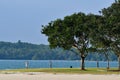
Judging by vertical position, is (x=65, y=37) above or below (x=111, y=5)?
below

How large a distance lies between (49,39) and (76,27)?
5.45 metres

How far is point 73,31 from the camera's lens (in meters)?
67.8

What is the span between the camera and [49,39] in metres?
70.8

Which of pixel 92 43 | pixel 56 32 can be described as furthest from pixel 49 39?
pixel 92 43

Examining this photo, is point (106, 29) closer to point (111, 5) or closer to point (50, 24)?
point (111, 5)

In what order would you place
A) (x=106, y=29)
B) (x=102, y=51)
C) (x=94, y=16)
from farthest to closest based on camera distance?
(x=102, y=51) → (x=94, y=16) → (x=106, y=29)

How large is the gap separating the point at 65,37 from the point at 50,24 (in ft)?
12.0

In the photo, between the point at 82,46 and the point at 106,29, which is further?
Answer: the point at 82,46

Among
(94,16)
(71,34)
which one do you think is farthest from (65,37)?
(94,16)

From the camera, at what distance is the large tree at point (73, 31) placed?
67750mm

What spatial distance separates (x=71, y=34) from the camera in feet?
223

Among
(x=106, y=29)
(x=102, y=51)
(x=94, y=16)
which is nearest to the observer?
(x=106, y=29)

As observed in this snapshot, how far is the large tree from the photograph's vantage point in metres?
67.8

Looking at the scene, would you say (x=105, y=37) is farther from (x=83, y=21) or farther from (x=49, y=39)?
(x=49, y=39)
